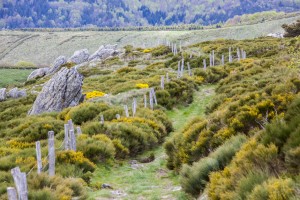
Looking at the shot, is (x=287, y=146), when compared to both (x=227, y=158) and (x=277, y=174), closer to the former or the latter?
(x=277, y=174)

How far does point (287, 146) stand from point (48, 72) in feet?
204

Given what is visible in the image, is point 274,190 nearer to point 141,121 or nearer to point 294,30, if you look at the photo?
point 141,121

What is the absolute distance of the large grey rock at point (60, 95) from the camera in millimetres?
26766

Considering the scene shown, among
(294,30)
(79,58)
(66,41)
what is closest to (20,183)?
(294,30)

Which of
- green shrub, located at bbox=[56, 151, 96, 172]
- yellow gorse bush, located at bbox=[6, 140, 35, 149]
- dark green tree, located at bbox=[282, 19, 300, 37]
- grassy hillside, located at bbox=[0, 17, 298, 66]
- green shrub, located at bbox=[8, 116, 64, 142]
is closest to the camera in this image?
green shrub, located at bbox=[56, 151, 96, 172]

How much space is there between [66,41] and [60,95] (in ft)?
396

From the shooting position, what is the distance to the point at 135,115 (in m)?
18.4

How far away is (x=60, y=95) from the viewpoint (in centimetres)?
2759

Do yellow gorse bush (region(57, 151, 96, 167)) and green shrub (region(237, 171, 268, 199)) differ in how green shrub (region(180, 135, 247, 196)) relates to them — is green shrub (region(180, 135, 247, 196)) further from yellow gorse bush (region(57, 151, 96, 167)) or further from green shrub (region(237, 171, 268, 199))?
yellow gorse bush (region(57, 151, 96, 167))

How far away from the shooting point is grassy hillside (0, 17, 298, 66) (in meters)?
112

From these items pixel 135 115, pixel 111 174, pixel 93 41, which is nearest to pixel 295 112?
pixel 111 174

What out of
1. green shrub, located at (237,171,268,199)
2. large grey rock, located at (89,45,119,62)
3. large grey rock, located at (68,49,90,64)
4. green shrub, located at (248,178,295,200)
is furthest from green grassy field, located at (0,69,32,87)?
green shrub, located at (248,178,295,200)

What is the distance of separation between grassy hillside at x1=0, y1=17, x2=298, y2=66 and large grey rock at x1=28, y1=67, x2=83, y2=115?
79911 millimetres

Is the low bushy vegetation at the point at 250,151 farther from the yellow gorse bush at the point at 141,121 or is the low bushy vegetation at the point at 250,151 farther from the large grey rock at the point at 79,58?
the large grey rock at the point at 79,58
